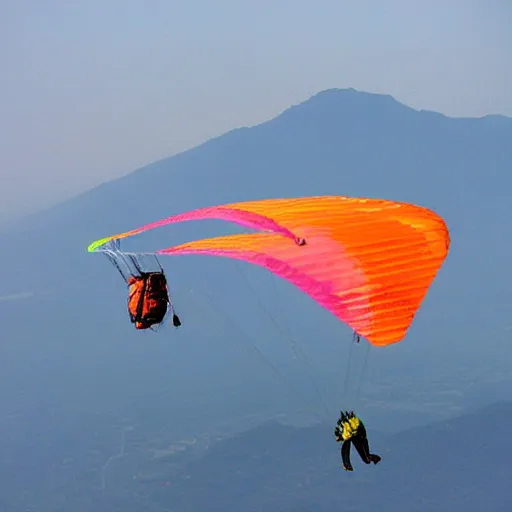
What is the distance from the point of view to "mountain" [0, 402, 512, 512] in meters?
164

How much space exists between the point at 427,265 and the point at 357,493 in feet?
509

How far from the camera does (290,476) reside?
170m

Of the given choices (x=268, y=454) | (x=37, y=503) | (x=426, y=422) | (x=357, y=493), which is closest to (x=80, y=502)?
(x=37, y=503)

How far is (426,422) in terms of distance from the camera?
195m

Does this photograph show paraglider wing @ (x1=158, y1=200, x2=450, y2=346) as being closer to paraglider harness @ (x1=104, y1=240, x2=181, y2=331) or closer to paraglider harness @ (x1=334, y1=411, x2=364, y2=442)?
paraglider harness @ (x1=104, y1=240, x2=181, y2=331)

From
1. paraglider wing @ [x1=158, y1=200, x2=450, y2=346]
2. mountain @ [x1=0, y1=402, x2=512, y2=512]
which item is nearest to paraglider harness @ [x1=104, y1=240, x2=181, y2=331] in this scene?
paraglider wing @ [x1=158, y1=200, x2=450, y2=346]

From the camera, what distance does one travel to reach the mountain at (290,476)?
164m

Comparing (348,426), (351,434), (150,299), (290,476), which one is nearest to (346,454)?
(351,434)

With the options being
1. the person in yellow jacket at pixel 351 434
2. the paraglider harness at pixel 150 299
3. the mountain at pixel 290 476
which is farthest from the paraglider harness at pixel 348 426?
the mountain at pixel 290 476

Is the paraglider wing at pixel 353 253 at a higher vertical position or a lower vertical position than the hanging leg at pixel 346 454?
higher

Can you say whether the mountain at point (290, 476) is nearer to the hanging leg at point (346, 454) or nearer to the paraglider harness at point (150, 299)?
the paraglider harness at point (150, 299)

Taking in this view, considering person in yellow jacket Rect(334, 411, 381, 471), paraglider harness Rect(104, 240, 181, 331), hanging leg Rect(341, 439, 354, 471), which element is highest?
paraglider harness Rect(104, 240, 181, 331)

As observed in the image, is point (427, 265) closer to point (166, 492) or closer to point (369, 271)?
point (369, 271)

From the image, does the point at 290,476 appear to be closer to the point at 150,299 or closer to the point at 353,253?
the point at 150,299
